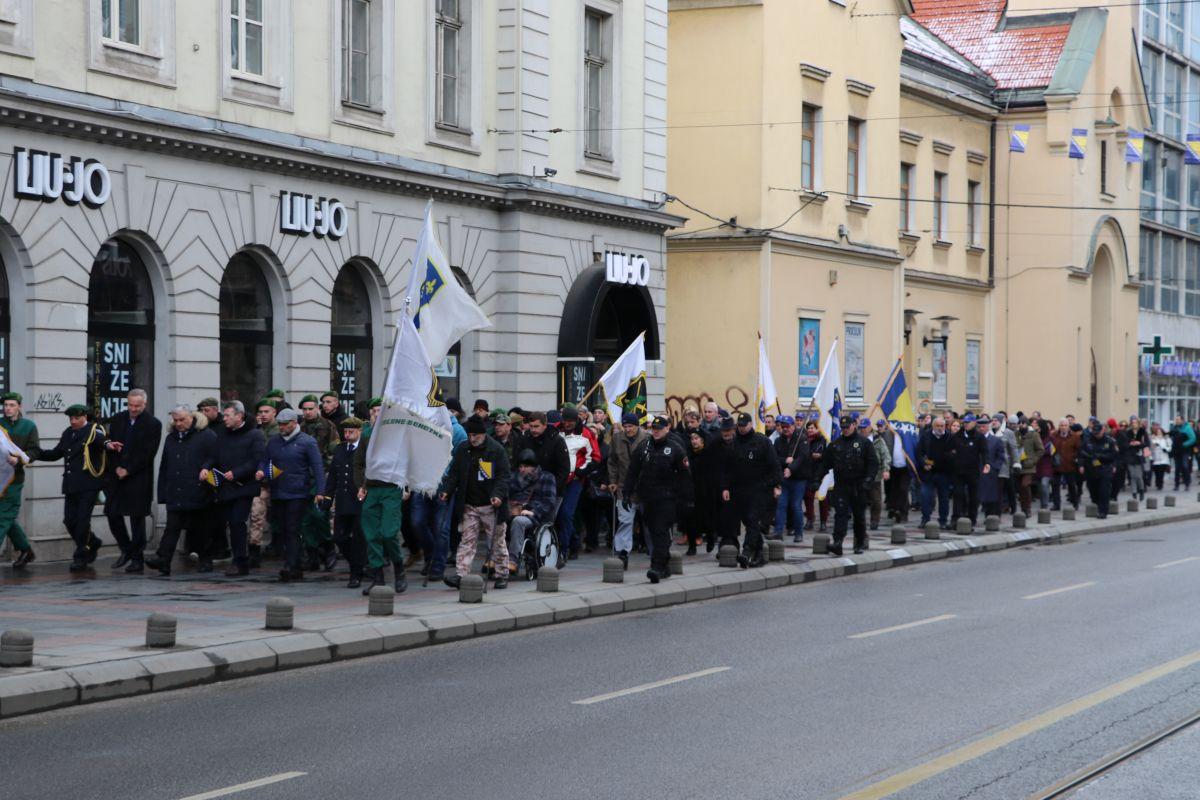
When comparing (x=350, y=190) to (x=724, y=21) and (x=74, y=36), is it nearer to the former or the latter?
(x=74, y=36)

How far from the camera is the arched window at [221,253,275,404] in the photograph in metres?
21.2

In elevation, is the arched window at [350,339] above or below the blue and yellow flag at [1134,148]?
below

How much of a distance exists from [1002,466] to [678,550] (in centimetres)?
789

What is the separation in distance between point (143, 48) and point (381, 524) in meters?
7.17

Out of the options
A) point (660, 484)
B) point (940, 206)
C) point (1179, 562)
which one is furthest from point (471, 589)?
point (940, 206)

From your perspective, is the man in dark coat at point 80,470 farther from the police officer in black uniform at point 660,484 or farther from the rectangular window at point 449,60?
the rectangular window at point 449,60

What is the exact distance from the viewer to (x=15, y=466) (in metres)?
16.4

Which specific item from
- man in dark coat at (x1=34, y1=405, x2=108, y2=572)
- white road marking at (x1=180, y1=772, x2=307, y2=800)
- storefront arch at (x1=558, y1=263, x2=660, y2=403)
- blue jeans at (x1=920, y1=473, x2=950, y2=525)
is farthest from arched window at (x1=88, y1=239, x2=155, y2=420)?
blue jeans at (x1=920, y1=473, x2=950, y2=525)

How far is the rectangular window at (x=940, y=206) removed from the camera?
4150 centimetres

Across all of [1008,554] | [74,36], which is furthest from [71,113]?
[1008,554]

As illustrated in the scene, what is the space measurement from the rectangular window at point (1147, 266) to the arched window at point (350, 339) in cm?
3594

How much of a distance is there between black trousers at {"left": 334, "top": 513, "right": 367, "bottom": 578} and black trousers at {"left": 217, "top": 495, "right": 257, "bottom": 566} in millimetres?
1015

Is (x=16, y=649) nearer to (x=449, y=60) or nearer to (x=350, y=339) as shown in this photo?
(x=350, y=339)

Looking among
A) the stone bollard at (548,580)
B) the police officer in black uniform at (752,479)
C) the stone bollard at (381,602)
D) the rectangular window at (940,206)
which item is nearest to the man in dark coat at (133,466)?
the stone bollard at (548,580)
